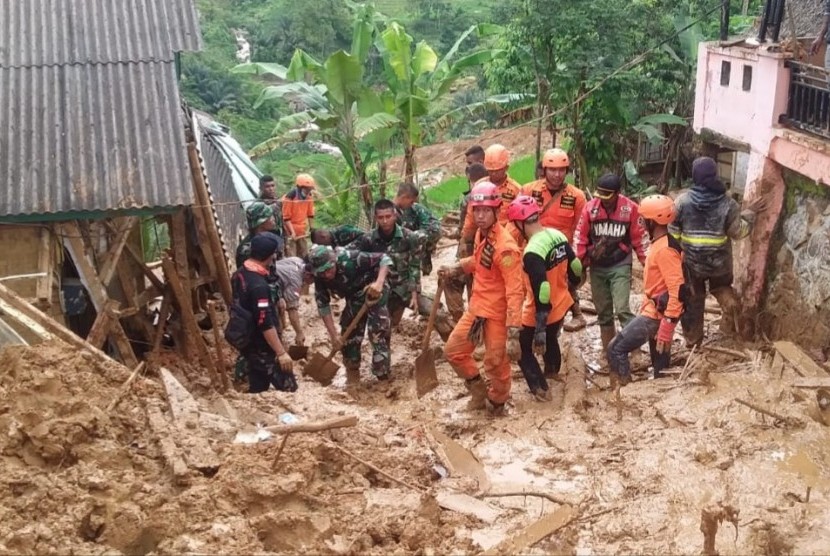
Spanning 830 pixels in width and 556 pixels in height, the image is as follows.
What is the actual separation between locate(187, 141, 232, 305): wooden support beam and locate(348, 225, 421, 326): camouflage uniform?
1.52 metres

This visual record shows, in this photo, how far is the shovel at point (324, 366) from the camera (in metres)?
8.46

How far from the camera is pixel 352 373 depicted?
28.9 ft

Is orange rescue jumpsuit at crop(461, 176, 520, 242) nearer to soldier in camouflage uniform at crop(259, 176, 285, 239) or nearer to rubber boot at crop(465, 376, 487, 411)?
rubber boot at crop(465, 376, 487, 411)

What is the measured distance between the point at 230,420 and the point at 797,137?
5465 mm

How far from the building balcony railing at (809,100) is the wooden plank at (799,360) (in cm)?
183

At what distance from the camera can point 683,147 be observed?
57.6ft

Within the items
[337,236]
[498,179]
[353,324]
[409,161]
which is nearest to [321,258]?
[353,324]

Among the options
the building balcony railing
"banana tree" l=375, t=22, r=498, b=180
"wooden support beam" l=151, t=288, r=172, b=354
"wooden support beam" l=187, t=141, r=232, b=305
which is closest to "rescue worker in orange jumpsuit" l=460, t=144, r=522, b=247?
"wooden support beam" l=187, t=141, r=232, b=305

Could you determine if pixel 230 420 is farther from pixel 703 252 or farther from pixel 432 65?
pixel 432 65

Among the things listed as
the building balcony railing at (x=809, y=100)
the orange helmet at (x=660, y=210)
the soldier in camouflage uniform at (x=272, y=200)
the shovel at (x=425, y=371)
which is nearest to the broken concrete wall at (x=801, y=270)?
the building balcony railing at (x=809, y=100)

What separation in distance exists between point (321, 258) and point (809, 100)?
179 inches

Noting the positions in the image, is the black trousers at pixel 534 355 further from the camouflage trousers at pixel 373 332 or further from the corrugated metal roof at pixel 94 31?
the corrugated metal roof at pixel 94 31

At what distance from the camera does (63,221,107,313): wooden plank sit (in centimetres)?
832

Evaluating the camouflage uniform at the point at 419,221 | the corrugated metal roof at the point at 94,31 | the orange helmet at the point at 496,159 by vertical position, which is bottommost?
the camouflage uniform at the point at 419,221
